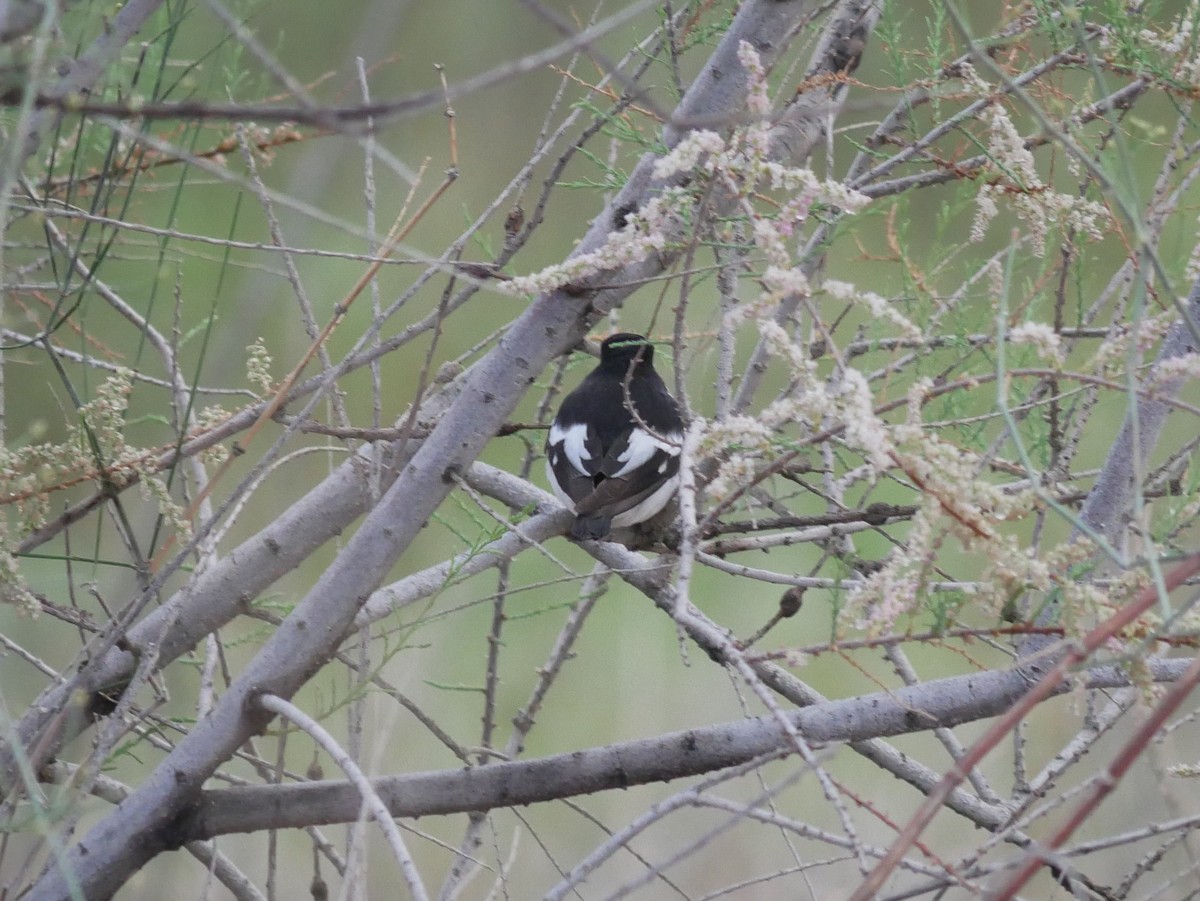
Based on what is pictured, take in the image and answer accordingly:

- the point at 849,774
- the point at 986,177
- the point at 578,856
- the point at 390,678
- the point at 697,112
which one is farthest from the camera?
the point at 849,774

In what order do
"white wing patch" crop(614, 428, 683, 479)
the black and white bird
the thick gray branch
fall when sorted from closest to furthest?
the thick gray branch → the black and white bird → "white wing patch" crop(614, 428, 683, 479)

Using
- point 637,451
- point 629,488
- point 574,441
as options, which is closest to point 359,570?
point 629,488

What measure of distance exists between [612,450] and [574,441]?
0.12 meters

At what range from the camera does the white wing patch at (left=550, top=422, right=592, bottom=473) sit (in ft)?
9.23

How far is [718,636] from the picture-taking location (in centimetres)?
125

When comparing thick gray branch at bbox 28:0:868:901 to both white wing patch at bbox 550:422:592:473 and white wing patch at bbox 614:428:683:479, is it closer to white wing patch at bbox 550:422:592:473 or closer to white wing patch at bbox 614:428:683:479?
white wing patch at bbox 614:428:683:479

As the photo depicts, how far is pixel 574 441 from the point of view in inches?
114

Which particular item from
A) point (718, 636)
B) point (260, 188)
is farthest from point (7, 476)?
point (718, 636)

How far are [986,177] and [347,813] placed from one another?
122 centimetres

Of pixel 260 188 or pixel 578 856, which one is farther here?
pixel 578 856

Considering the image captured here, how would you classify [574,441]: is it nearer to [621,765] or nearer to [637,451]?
[637,451]

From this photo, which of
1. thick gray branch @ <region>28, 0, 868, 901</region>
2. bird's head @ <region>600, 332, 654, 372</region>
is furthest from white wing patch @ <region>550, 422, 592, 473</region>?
thick gray branch @ <region>28, 0, 868, 901</region>

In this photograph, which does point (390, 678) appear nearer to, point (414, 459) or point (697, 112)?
point (414, 459)

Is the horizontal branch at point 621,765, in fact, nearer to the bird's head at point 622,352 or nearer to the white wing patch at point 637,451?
the bird's head at point 622,352
